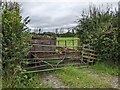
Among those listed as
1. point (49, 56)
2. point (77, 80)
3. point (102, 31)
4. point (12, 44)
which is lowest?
point (77, 80)

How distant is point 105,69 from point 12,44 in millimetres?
5506

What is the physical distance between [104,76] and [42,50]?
2.82 m

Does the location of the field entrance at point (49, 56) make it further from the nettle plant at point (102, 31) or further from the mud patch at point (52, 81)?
the nettle plant at point (102, 31)

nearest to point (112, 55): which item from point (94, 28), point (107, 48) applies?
point (107, 48)

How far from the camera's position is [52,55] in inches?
381

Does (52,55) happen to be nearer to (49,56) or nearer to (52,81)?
(49,56)

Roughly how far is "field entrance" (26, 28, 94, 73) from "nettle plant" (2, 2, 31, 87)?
1578mm

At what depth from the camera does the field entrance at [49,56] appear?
8688mm

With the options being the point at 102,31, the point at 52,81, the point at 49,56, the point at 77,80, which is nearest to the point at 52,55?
the point at 49,56

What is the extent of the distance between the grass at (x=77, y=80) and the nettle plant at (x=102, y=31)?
2852 mm

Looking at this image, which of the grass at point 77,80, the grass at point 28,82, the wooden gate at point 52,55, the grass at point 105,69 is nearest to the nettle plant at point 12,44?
the grass at point 28,82

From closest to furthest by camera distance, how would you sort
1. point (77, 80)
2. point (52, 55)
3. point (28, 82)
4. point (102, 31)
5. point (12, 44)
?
point (12, 44)
point (28, 82)
point (77, 80)
point (52, 55)
point (102, 31)

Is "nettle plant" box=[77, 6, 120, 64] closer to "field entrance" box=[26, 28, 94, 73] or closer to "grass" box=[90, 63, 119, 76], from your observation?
"grass" box=[90, 63, 119, 76]

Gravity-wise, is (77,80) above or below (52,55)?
below
